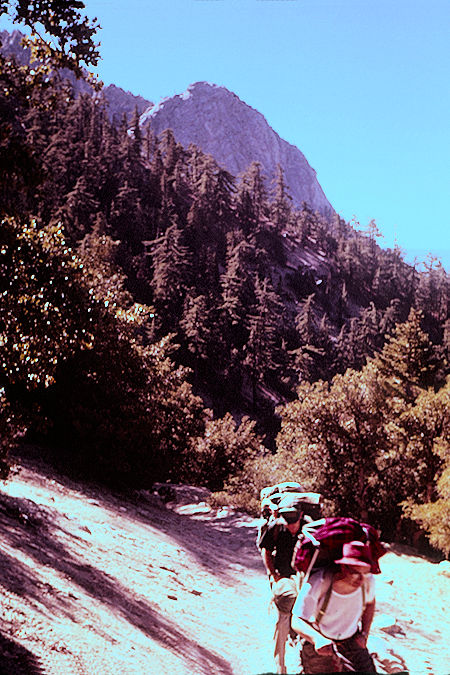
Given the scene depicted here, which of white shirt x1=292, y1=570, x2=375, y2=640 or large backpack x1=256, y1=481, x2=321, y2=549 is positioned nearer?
white shirt x1=292, y1=570, x2=375, y2=640

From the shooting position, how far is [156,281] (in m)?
68.6

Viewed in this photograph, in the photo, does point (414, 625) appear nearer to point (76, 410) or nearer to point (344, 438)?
point (344, 438)

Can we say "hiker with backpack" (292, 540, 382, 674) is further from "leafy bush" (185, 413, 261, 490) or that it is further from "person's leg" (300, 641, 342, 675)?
"leafy bush" (185, 413, 261, 490)

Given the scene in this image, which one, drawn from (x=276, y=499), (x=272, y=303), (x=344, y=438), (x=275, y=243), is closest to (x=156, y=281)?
(x=272, y=303)

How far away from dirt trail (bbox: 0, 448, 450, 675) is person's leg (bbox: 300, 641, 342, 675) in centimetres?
89

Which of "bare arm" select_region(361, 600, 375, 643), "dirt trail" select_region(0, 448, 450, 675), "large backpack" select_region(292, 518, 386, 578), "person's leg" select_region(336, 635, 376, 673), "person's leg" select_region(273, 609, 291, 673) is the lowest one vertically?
"dirt trail" select_region(0, 448, 450, 675)

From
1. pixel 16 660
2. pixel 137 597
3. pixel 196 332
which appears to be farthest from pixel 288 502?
pixel 196 332

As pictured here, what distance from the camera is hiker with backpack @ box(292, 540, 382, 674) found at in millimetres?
2670

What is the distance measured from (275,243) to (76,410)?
91.9 m

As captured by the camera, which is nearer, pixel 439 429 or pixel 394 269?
pixel 439 429

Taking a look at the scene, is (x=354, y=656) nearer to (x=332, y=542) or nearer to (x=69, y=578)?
(x=332, y=542)

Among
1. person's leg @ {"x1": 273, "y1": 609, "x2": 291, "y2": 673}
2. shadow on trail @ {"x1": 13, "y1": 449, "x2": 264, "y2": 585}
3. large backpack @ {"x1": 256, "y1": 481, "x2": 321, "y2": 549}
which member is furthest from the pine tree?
person's leg @ {"x1": 273, "y1": 609, "x2": 291, "y2": 673}

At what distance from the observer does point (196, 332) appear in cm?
6066

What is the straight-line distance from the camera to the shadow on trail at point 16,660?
433 centimetres
